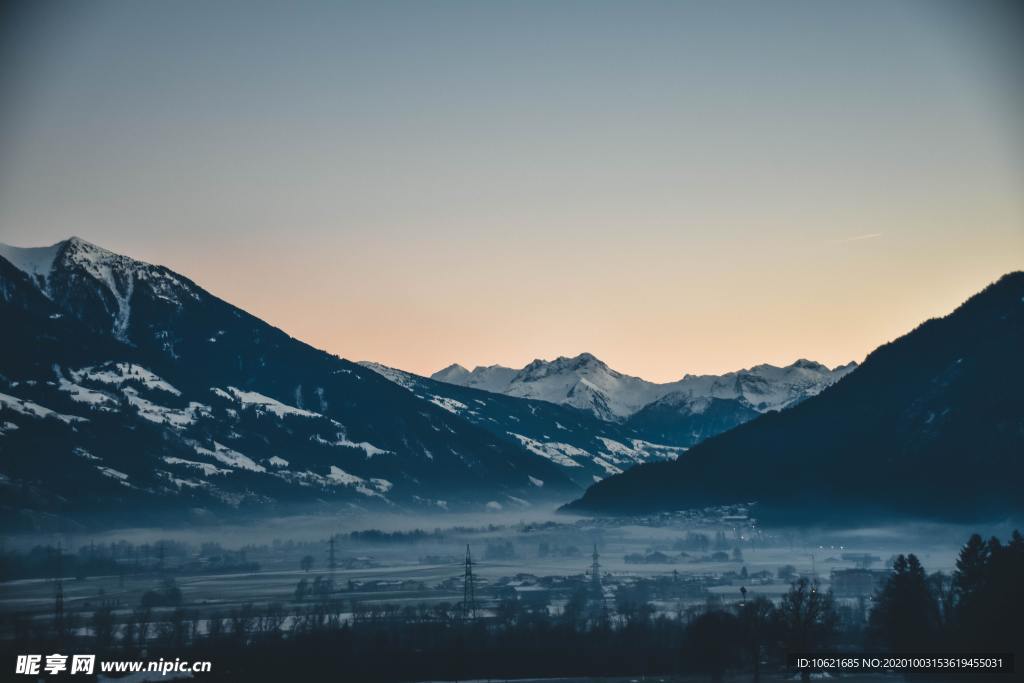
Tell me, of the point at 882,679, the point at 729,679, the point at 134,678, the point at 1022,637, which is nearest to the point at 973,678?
the point at 1022,637

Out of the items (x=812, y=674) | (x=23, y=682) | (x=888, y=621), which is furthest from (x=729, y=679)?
(x=23, y=682)

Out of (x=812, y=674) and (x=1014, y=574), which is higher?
(x=1014, y=574)

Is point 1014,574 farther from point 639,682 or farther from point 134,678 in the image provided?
point 134,678

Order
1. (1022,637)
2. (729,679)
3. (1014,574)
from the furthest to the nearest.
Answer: (729,679)
(1014,574)
(1022,637)

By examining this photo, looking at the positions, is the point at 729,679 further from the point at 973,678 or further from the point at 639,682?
the point at 973,678

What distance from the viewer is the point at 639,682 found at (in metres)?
200

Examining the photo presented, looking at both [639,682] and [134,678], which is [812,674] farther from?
[134,678]

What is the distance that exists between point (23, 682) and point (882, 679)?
111m

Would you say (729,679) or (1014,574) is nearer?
(1014,574)

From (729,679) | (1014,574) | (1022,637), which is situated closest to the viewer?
(1022,637)

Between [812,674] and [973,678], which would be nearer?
[973,678]

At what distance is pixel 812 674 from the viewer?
195m

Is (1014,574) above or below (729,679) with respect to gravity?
above

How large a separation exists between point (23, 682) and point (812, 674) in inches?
4091
